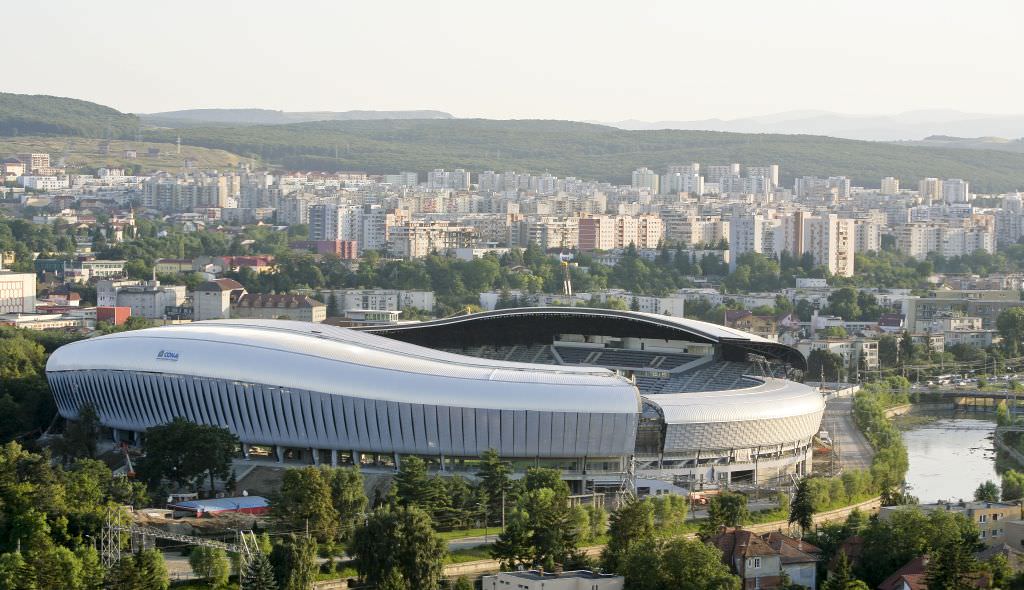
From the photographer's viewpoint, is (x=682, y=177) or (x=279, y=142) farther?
(x=279, y=142)

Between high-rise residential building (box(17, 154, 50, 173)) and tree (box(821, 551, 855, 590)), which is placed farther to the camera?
high-rise residential building (box(17, 154, 50, 173))

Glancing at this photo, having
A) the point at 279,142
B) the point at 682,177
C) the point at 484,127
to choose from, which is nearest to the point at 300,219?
the point at 682,177

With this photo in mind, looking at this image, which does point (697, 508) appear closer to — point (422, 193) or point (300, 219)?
point (300, 219)

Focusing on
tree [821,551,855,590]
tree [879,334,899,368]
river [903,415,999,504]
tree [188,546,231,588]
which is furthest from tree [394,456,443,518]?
tree [879,334,899,368]

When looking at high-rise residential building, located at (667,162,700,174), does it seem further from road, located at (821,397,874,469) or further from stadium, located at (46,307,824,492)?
stadium, located at (46,307,824,492)

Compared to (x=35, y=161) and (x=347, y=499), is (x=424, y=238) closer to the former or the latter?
(x=35, y=161)

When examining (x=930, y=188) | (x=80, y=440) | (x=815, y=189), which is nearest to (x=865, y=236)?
(x=930, y=188)

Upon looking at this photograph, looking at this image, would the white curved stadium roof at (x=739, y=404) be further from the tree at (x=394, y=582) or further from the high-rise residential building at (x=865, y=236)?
the high-rise residential building at (x=865, y=236)
